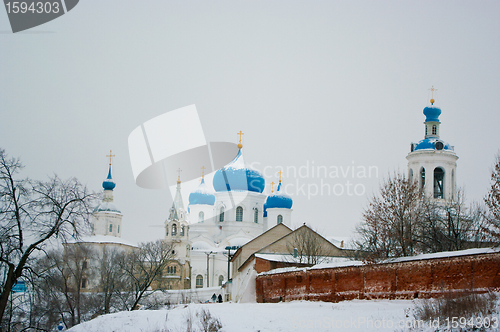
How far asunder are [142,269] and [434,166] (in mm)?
20467

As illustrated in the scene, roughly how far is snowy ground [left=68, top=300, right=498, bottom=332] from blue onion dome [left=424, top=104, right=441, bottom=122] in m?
24.5

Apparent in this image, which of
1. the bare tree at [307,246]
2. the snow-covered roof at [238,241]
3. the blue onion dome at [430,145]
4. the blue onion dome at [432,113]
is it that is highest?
the blue onion dome at [432,113]

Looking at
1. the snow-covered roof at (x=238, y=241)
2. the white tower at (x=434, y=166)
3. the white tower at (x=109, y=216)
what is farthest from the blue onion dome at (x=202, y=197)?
the white tower at (x=434, y=166)

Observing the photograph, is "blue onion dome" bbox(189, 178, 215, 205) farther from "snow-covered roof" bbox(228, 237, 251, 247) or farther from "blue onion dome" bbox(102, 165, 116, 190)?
"blue onion dome" bbox(102, 165, 116, 190)

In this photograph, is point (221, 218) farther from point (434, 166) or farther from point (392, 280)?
point (392, 280)

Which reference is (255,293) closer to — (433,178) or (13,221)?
(13,221)

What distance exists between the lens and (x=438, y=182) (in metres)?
42.8

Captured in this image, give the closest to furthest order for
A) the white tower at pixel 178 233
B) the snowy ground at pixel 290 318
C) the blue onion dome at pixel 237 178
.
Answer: the snowy ground at pixel 290 318, the white tower at pixel 178 233, the blue onion dome at pixel 237 178

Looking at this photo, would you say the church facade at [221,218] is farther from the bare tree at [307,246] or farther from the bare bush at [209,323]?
the bare bush at [209,323]

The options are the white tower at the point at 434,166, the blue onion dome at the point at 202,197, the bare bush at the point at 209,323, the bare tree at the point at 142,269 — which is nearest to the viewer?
the bare bush at the point at 209,323

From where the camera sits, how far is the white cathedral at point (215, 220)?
58031 mm

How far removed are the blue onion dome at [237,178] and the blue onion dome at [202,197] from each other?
922mm

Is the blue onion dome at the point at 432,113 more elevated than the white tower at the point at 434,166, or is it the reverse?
the blue onion dome at the point at 432,113

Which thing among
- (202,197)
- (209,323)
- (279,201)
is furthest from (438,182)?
(209,323)
